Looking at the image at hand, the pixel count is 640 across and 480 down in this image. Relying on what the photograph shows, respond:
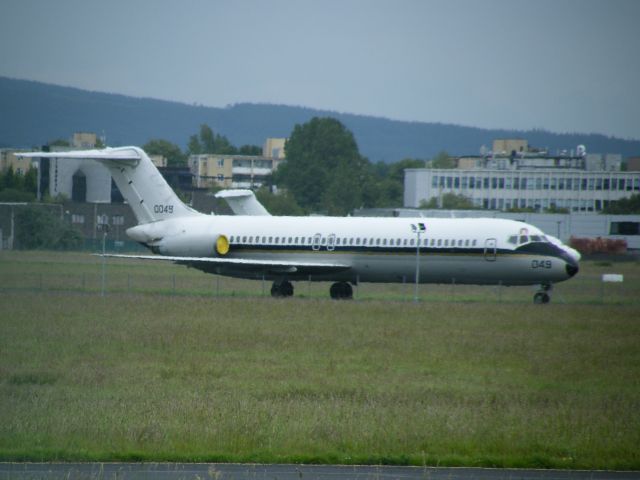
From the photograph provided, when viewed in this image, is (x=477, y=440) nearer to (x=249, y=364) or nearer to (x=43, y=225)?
(x=249, y=364)

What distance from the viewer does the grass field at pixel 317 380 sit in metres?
17.7

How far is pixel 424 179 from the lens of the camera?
131m

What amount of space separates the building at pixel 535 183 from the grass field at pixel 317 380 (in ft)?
253

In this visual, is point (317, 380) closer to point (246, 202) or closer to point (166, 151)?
point (246, 202)

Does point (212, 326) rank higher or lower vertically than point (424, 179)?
lower

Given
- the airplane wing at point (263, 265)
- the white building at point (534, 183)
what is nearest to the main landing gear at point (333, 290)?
the airplane wing at point (263, 265)

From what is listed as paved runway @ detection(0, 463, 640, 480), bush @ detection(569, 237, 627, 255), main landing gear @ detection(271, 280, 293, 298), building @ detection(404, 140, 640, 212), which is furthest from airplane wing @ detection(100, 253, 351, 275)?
building @ detection(404, 140, 640, 212)

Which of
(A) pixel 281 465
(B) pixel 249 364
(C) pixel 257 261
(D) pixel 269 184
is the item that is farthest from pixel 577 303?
(D) pixel 269 184

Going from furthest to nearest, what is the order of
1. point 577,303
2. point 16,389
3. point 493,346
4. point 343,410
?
point 577,303, point 493,346, point 16,389, point 343,410

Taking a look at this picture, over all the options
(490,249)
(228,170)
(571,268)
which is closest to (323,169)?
(228,170)

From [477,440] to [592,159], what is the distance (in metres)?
117

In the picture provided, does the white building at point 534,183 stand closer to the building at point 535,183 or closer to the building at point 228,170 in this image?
the building at point 535,183

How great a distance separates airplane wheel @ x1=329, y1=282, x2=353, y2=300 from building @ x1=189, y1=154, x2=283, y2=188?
95981 mm

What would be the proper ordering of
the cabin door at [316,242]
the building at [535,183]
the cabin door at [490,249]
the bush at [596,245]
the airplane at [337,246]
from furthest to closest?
1. the building at [535,183]
2. the bush at [596,245]
3. the cabin door at [316,242]
4. the airplane at [337,246]
5. the cabin door at [490,249]
